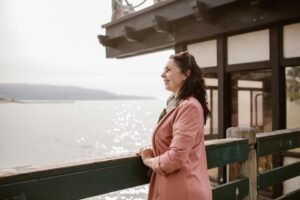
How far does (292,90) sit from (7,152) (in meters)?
68.2

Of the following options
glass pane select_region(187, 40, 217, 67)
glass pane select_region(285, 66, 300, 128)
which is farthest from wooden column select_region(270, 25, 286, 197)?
glass pane select_region(187, 40, 217, 67)

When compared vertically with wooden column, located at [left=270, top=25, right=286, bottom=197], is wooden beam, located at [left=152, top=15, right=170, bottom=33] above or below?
above

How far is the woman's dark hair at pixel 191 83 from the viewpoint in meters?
2.25

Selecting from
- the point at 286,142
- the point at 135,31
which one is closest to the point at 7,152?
the point at 135,31

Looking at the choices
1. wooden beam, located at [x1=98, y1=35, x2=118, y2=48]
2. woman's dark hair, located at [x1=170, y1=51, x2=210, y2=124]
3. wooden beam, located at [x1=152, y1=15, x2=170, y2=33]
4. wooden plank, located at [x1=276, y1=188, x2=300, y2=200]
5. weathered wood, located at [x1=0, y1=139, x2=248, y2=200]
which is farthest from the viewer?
wooden beam, located at [x1=98, y1=35, x2=118, y2=48]

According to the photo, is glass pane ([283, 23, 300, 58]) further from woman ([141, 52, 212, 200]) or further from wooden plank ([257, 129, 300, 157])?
woman ([141, 52, 212, 200])

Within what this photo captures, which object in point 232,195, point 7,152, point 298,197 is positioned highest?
point 232,195

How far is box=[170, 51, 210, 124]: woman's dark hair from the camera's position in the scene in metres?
2.25

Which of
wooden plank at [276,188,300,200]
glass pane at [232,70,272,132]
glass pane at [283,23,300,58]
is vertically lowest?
wooden plank at [276,188,300,200]

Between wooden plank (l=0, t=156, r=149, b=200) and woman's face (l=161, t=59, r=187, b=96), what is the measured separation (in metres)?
0.55

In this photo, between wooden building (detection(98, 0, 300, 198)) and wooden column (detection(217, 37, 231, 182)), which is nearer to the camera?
wooden building (detection(98, 0, 300, 198))

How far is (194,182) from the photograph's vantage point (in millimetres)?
2219

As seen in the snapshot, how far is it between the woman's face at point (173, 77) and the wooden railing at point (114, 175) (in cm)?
54

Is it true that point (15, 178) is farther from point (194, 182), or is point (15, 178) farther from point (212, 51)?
point (212, 51)
